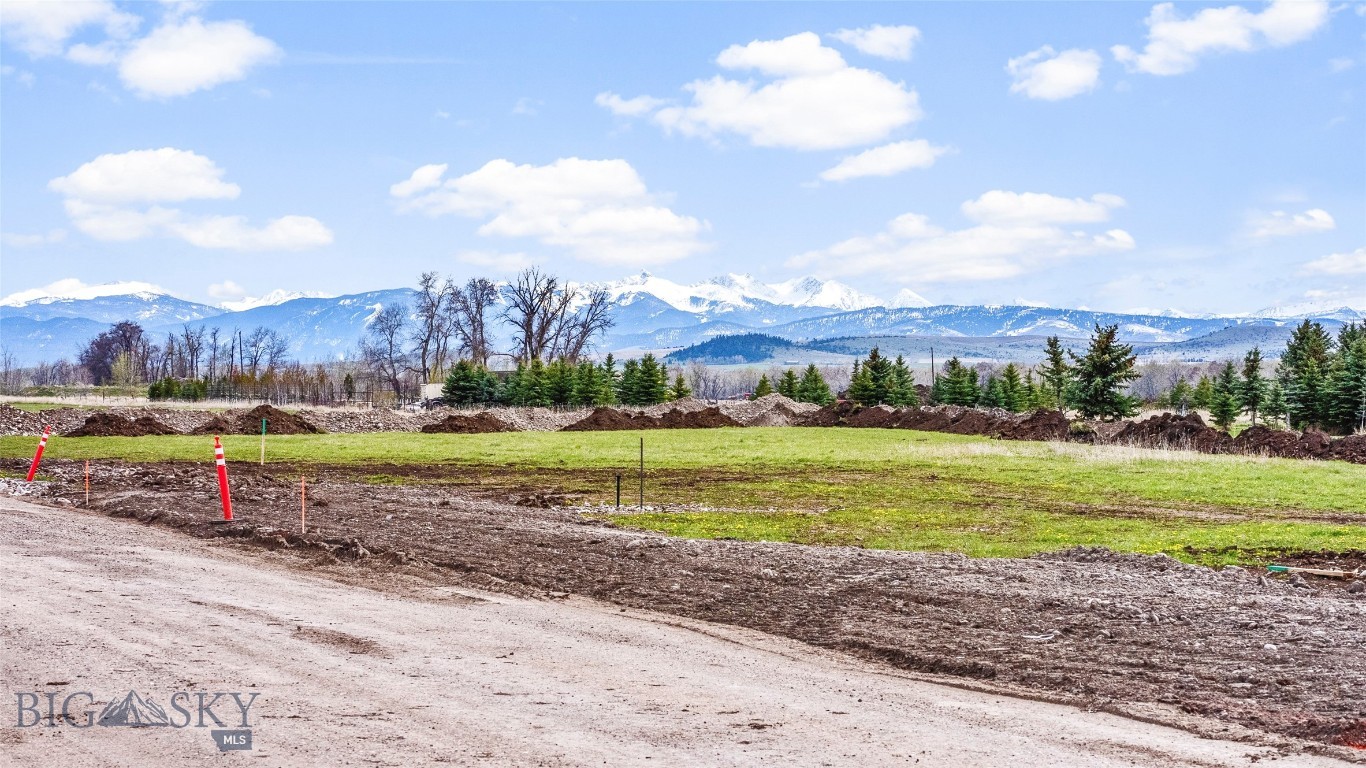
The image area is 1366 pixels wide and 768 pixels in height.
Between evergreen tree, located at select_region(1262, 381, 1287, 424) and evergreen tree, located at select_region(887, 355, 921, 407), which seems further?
evergreen tree, located at select_region(887, 355, 921, 407)

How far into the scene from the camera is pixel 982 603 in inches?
473

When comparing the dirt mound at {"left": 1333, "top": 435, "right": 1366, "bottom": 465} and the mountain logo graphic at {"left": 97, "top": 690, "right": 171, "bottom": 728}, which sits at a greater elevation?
the dirt mound at {"left": 1333, "top": 435, "right": 1366, "bottom": 465}

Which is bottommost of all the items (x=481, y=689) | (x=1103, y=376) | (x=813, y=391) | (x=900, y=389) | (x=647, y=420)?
(x=481, y=689)

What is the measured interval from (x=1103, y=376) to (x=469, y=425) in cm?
4112

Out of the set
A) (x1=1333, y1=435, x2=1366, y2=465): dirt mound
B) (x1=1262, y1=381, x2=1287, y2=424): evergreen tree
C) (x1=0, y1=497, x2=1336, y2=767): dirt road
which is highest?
(x1=1262, y1=381, x2=1287, y2=424): evergreen tree

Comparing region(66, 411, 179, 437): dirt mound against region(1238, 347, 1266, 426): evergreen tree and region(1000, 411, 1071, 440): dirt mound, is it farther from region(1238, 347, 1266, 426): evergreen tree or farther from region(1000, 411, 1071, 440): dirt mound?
region(1238, 347, 1266, 426): evergreen tree

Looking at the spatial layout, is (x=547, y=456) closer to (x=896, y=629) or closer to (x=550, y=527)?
(x=550, y=527)

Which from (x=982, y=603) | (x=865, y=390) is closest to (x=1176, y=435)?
(x=865, y=390)

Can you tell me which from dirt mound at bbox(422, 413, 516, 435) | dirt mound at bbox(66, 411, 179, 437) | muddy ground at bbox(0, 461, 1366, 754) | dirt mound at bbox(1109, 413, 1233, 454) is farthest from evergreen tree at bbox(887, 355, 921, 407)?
muddy ground at bbox(0, 461, 1366, 754)

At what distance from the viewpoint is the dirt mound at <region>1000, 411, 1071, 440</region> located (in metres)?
58.5
